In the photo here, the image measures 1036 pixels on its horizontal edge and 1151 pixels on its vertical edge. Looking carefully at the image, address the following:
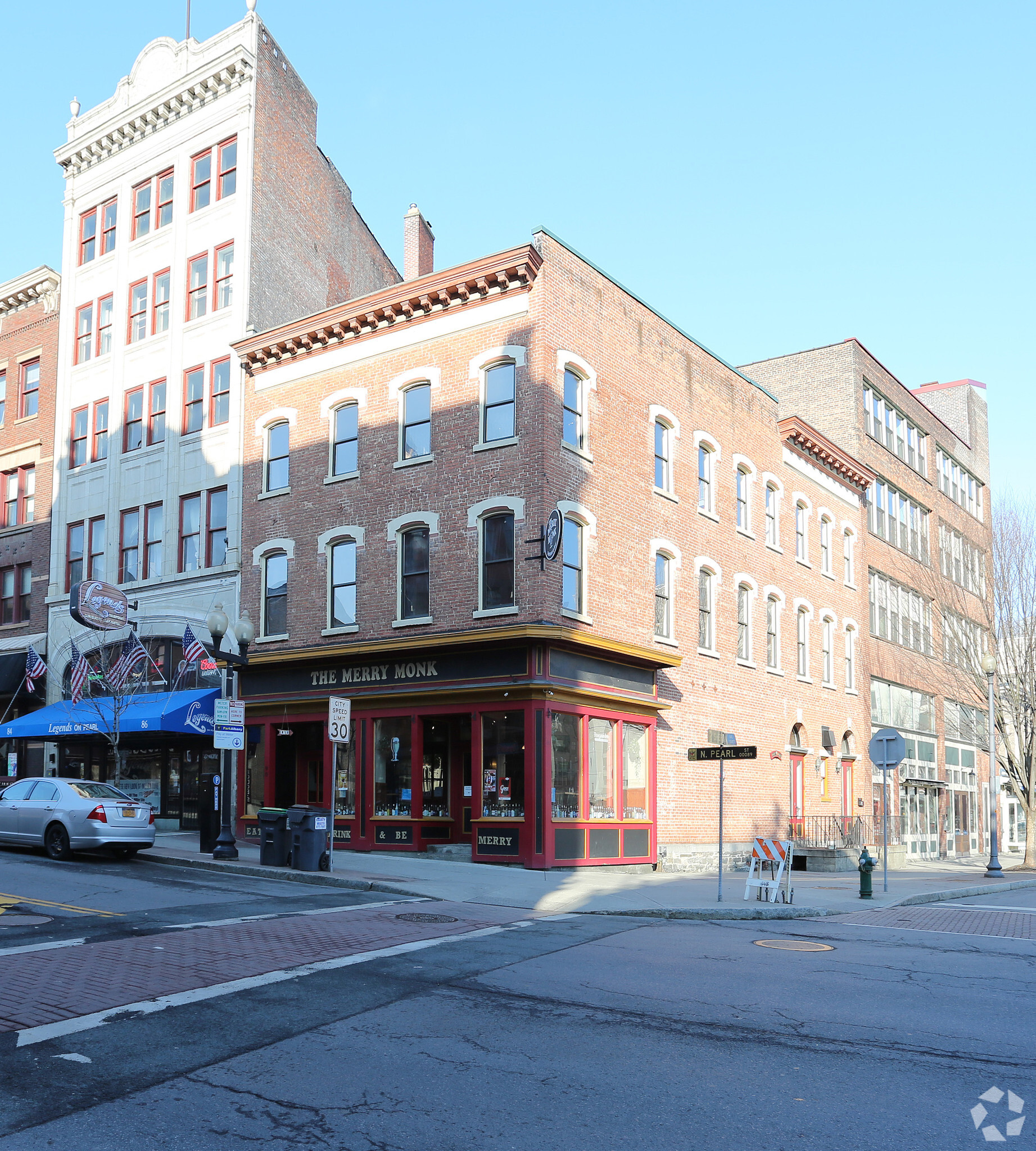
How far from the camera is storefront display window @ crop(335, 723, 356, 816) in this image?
24.2m

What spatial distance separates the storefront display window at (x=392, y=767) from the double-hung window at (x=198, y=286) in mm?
13562

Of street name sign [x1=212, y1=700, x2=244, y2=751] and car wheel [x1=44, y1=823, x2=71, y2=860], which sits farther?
street name sign [x1=212, y1=700, x2=244, y2=751]

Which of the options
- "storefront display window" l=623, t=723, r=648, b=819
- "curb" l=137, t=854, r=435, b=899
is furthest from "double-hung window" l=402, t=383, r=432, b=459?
"curb" l=137, t=854, r=435, b=899

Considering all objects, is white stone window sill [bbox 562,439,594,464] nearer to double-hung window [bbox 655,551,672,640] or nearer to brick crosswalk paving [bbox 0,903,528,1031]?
double-hung window [bbox 655,551,672,640]

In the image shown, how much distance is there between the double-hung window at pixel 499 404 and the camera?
22766 mm

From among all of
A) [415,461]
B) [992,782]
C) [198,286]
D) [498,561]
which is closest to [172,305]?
[198,286]

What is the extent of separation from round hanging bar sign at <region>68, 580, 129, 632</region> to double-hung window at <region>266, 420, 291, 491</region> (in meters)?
4.54

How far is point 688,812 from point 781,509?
10648 mm

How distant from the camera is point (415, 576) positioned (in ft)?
77.8

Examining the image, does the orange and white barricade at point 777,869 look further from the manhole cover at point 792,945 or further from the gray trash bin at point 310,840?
Result: the gray trash bin at point 310,840

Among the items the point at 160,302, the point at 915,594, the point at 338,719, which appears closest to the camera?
the point at 338,719

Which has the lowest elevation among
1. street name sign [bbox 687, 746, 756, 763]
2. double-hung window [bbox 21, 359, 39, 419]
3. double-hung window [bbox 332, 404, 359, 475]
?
street name sign [bbox 687, 746, 756, 763]

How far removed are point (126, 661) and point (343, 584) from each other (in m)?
7.21

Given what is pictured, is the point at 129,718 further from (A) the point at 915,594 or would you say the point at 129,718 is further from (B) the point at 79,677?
(A) the point at 915,594
